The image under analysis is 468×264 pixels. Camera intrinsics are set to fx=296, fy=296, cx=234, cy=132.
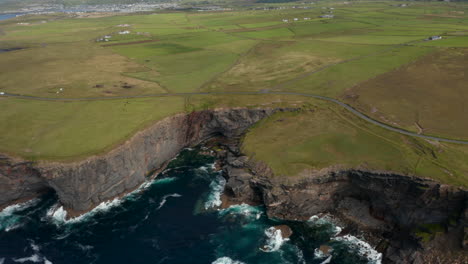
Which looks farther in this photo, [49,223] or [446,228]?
[49,223]

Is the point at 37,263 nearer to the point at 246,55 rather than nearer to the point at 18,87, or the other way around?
the point at 18,87

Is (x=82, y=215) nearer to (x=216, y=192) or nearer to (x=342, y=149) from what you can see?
(x=216, y=192)

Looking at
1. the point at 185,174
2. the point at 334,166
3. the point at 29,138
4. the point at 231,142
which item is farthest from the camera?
the point at 231,142

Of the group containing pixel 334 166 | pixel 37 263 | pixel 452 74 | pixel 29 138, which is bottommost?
pixel 37 263

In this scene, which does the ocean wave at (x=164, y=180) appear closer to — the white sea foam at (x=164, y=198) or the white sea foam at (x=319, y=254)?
the white sea foam at (x=164, y=198)

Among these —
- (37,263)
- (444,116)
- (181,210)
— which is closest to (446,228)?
(444,116)

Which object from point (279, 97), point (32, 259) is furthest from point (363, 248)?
point (32, 259)

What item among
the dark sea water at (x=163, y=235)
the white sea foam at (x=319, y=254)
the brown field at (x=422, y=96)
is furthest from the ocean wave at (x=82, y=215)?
the brown field at (x=422, y=96)
